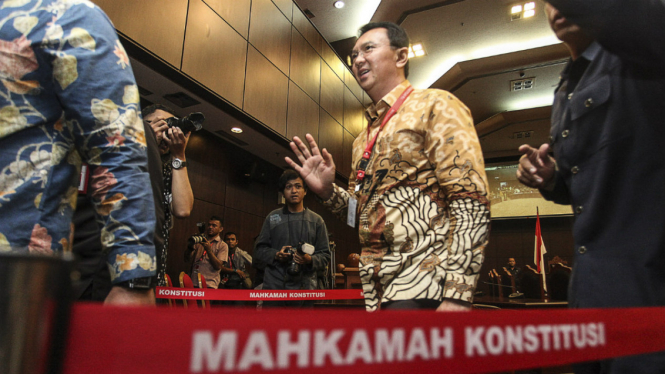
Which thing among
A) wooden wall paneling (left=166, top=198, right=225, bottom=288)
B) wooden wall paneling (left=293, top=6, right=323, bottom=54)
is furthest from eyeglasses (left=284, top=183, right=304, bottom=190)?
wooden wall paneling (left=293, top=6, right=323, bottom=54)

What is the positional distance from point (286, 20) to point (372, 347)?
6.22m

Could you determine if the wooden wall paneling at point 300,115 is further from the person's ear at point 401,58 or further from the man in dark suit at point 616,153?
the man in dark suit at point 616,153

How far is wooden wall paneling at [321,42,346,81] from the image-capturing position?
23.5 ft

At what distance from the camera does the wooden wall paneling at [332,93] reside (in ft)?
23.1

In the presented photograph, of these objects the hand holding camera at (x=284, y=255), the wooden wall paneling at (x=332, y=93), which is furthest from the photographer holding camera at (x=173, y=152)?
the wooden wall paneling at (x=332, y=93)

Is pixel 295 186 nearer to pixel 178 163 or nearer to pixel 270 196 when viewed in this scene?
pixel 178 163

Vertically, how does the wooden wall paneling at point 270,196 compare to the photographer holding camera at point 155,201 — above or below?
above

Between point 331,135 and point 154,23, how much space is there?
4020 millimetres

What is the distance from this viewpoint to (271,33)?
18.2 feet

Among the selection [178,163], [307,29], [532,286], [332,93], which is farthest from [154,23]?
[532,286]

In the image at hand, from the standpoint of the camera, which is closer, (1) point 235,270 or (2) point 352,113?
(1) point 235,270

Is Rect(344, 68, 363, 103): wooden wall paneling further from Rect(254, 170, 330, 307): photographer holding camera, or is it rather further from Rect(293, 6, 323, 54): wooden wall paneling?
Rect(254, 170, 330, 307): photographer holding camera

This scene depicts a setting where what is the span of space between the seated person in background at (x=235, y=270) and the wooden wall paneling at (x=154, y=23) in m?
2.33

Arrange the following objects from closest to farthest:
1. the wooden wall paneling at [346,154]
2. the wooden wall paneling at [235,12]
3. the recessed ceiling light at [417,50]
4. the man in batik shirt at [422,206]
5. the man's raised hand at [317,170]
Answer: the man in batik shirt at [422,206]
the man's raised hand at [317,170]
the wooden wall paneling at [235,12]
the recessed ceiling light at [417,50]
the wooden wall paneling at [346,154]
